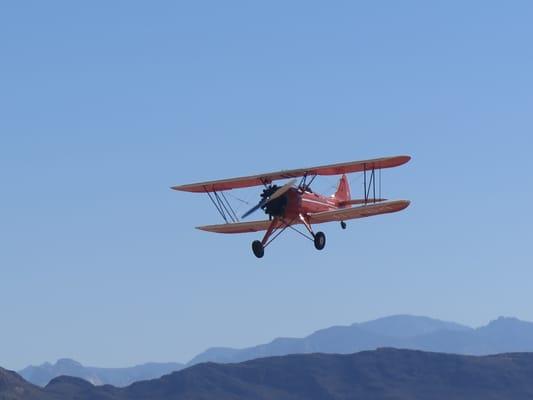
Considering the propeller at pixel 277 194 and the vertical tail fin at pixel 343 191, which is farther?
the vertical tail fin at pixel 343 191

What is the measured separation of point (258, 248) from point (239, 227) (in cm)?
775

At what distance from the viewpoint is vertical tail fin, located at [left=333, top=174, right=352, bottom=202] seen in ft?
319

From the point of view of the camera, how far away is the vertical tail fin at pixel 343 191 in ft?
319

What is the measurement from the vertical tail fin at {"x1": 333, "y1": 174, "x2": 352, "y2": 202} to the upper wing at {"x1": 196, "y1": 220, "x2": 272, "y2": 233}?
982cm

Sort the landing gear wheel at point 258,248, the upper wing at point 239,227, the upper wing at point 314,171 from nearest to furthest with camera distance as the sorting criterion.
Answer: the landing gear wheel at point 258,248 < the upper wing at point 314,171 < the upper wing at point 239,227

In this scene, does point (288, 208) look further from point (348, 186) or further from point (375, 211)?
point (348, 186)

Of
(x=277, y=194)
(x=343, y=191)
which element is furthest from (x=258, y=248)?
(x=343, y=191)

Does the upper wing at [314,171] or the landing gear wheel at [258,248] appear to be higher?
the upper wing at [314,171]

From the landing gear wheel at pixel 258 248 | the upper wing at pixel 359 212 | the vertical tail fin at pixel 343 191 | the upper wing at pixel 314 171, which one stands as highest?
the vertical tail fin at pixel 343 191

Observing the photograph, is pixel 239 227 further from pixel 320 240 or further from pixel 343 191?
pixel 343 191

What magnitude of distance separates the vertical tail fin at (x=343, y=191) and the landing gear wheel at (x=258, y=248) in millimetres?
15575

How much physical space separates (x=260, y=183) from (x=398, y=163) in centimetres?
1111

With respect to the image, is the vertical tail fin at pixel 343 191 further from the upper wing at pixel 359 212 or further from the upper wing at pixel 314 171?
the upper wing at pixel 359 212

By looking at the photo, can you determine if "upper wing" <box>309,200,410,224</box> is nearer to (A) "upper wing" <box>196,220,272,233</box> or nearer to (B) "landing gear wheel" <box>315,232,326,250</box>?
(B) "landing gear wheel" <box>315,232,326,250</box>
